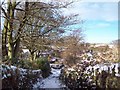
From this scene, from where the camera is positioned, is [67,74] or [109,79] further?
[67,74]

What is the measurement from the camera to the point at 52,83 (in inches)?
108

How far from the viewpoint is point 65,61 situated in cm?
267

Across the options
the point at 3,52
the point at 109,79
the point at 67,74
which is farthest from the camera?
the point at 3,52

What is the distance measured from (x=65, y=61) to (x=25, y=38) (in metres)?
0.52

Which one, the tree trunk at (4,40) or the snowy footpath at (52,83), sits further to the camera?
the tree trunk at (4,40)

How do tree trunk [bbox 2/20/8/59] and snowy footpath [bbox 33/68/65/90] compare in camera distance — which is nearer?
snowy footpath [bbox 33/68/65/90]

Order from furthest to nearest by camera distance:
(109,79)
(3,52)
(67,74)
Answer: (3,52) < (67,74) < (109,79)

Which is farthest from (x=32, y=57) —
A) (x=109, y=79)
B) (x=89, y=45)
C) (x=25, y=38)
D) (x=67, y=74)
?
(x=109, y=79)

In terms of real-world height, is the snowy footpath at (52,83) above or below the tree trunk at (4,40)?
below

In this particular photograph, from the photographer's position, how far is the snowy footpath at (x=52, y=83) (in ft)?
8.92

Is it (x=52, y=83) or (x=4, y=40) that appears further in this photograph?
(x=4, y=40)

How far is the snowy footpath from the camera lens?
272 cm

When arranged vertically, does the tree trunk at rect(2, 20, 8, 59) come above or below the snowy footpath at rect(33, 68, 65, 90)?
above

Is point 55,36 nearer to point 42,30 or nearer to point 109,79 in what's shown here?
point 42,30
